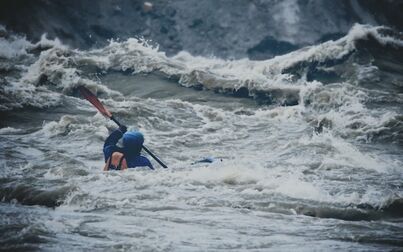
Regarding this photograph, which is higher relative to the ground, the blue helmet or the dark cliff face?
the dark cliff face

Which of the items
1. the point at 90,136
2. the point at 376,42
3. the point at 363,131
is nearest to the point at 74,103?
the point at 90,136

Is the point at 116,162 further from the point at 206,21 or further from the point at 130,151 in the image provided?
the point at 206,21

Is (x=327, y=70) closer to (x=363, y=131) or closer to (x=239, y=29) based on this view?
(x=363, y=131)

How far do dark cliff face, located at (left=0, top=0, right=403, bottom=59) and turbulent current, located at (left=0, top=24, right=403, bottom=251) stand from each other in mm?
745

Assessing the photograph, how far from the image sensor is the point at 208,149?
9.64 metres

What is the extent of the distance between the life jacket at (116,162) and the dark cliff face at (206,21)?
11421mm

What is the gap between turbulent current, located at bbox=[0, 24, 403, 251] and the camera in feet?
15.4

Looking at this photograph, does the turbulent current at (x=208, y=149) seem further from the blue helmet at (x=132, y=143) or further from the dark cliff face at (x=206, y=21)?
the dark cliff face at (x=206, y=21)

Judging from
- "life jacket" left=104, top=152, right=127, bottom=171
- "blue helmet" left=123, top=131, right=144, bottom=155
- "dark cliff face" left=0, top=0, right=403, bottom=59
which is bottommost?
"life jacket" left=104, top=152, right=127, bottom=171

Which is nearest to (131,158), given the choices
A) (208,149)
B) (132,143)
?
(132,143)

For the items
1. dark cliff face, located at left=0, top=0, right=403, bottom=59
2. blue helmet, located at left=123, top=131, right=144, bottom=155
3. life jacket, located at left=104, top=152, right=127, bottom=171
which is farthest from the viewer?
dark cliff face, located at left=0, top=0, right=403, bottom=59

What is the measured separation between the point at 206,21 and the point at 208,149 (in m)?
10.7

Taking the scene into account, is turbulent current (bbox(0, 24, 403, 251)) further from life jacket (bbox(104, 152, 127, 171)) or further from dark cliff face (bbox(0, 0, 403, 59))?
dark cliff face (bbox(0, 0, 403, 59))

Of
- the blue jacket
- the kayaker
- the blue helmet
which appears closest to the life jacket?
the kayaker
